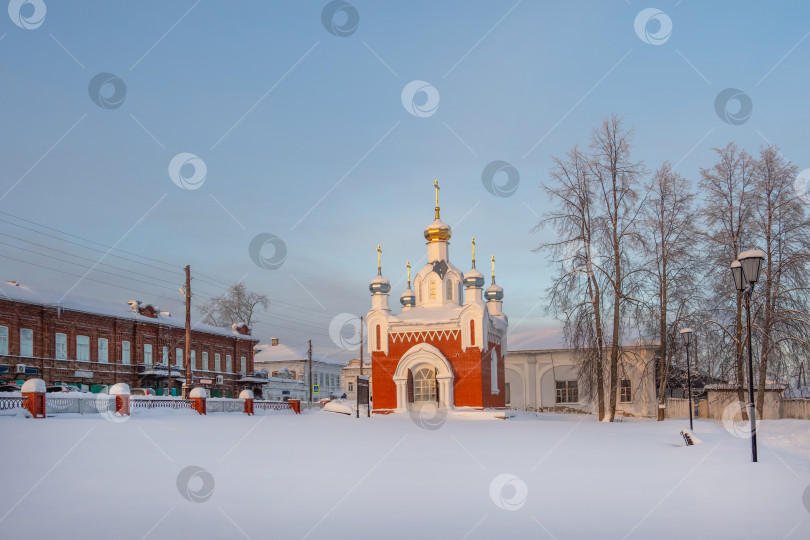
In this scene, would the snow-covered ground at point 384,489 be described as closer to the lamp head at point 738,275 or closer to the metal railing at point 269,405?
the lamp head at point 738,275

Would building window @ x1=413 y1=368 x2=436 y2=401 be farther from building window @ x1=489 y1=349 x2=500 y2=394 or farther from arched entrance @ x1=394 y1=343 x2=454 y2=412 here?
building window @ x1=489 y1=349 x2=500 y2=394

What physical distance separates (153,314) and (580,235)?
28.1 m

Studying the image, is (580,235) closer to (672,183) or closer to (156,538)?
(672,183)

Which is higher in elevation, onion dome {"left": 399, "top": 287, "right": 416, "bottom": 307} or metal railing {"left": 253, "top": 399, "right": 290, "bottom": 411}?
onion dome {"left": 399, "top": 287, "right": 416, "bottom": 307}

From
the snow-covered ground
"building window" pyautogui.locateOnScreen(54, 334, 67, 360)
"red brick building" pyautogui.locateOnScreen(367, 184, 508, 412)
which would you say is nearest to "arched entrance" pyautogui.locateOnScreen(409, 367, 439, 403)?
"red brick building" pyautogui.locateOnScreen(367, 184, 508, 412)

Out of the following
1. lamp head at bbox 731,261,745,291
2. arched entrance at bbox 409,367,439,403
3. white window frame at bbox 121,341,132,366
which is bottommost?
arched entrance at bbox 409,367,439,403

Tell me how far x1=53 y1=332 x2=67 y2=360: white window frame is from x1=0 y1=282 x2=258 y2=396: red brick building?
0.05m

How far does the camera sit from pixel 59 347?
3716 centimetres

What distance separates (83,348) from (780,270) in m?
33.9

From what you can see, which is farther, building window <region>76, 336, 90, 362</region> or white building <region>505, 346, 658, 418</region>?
white building <region>505, 346, 658, 418</region>

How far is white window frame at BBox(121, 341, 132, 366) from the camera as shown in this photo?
41.3m

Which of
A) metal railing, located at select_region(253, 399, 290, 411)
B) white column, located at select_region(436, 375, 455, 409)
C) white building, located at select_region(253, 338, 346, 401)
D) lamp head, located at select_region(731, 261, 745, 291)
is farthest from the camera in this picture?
white building, located at select_region(253, 338, 346, 401)

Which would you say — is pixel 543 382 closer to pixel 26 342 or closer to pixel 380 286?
pixel 380 286

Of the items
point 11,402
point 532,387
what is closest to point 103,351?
point 11,402
